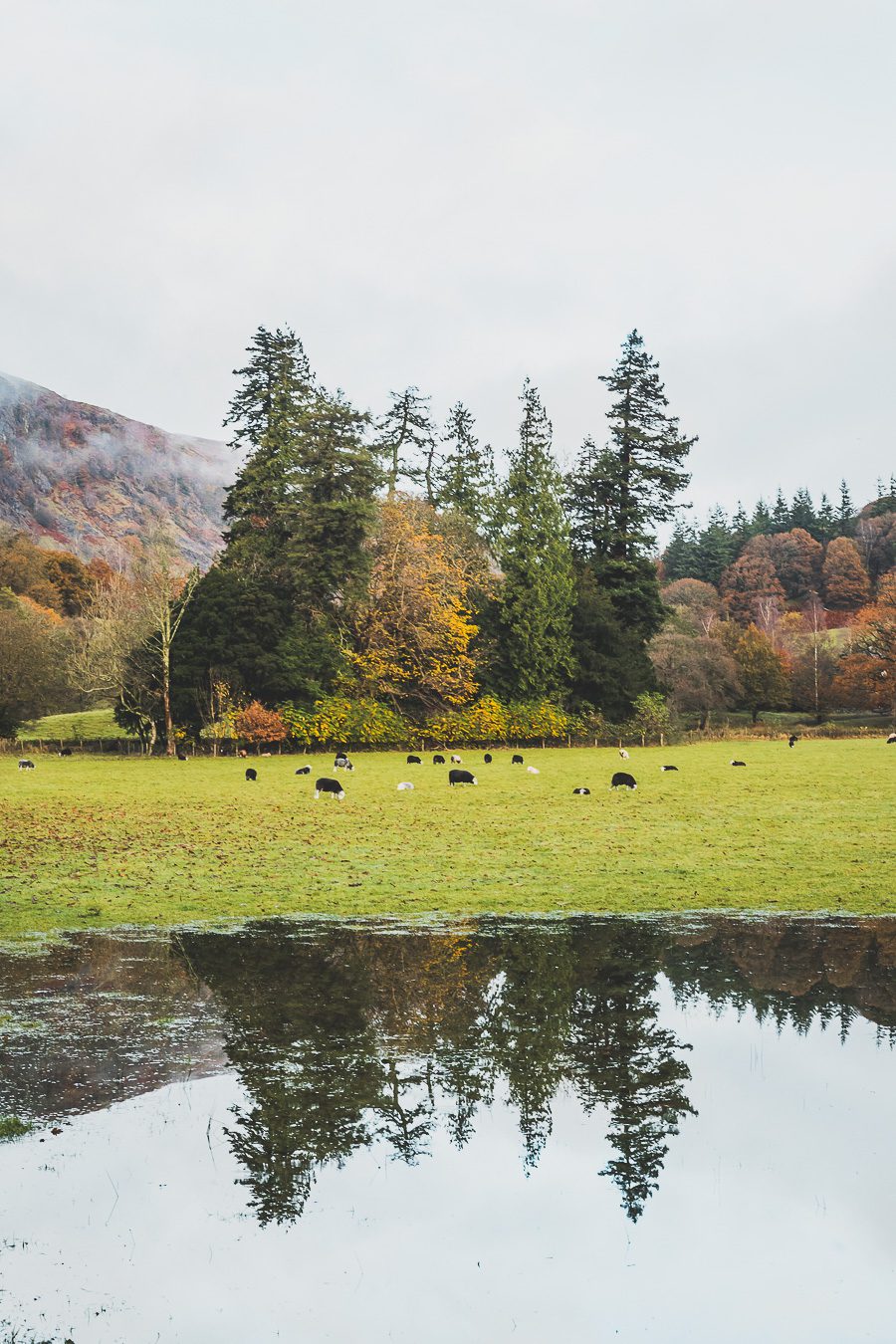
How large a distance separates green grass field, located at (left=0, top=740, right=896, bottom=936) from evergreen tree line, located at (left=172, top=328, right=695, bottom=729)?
22250 millimetres

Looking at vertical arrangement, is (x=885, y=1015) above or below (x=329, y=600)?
below

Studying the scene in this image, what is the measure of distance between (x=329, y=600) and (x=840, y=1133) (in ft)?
174

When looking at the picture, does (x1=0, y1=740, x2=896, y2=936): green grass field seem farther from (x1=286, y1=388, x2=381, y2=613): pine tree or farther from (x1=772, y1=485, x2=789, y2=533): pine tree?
(x1=772, y1=485, x2=789, y2=533): pine tree

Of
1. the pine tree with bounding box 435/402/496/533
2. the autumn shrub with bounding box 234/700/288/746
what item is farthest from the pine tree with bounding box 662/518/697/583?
the autumn shrub with bounding box 234/700/288/746

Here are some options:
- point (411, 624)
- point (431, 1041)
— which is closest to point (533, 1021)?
point (431, 1041)

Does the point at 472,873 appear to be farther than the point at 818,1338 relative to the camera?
Yes

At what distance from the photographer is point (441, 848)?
19.2 metres

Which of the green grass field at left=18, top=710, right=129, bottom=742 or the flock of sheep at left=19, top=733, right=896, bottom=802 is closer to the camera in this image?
the flock of sheep at left=19, top=733, right=896, bottom=802

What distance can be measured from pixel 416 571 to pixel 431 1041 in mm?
49124

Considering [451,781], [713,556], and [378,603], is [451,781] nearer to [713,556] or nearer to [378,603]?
[378,603]

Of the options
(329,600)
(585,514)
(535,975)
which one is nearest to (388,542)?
(329,600)

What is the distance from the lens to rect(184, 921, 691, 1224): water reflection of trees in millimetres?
6738

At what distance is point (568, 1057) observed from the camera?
8328 mm

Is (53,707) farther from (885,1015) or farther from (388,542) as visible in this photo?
(885,1015)
